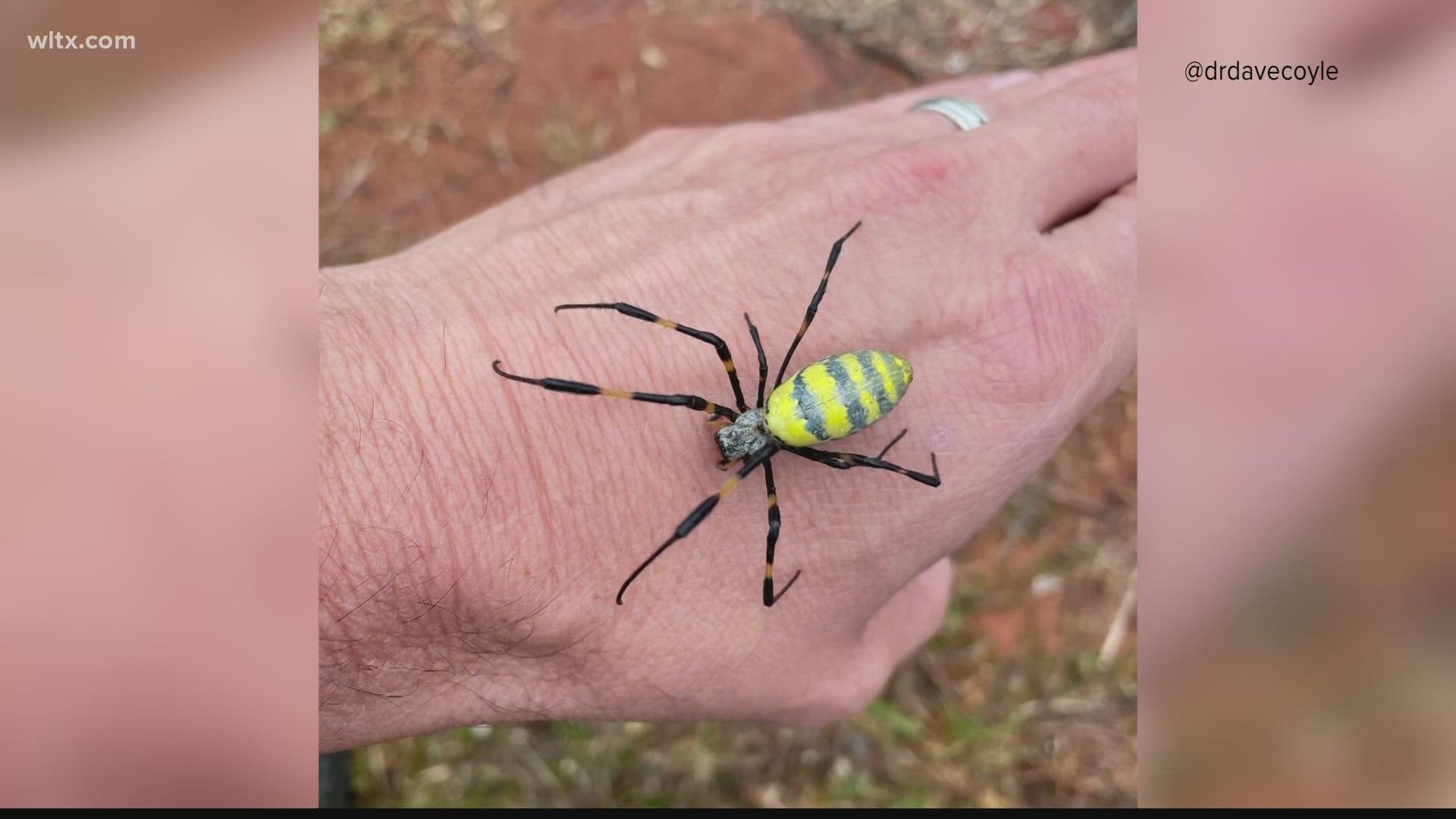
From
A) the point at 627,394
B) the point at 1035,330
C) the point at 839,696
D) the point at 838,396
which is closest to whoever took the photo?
the point at 838,396

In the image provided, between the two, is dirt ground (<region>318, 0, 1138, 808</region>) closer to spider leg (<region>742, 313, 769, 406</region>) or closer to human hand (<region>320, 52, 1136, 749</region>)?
human hand (<region>320, 52, 1136, 749</region>)

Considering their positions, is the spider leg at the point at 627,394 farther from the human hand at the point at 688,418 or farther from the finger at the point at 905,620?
the finger at the point at 905,620

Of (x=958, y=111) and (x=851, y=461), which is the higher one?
(x=958, y=111)

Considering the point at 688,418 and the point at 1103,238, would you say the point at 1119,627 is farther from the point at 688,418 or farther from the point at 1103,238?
the point at 688,418

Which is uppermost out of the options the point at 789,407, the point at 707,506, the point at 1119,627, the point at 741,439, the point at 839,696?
the point at 789,407

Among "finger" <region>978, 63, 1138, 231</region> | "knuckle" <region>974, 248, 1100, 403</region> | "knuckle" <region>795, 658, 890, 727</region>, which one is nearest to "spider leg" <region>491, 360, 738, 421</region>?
"knuckle" <region>974, 248, 1100, 403</region>

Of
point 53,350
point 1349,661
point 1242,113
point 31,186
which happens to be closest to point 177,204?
point 31,186

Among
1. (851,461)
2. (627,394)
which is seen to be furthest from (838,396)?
(627,394)

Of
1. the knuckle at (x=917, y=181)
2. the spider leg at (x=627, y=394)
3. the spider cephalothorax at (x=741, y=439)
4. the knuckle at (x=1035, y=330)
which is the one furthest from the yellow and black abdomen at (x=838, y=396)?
the knuckle at (x=917, y=181)
